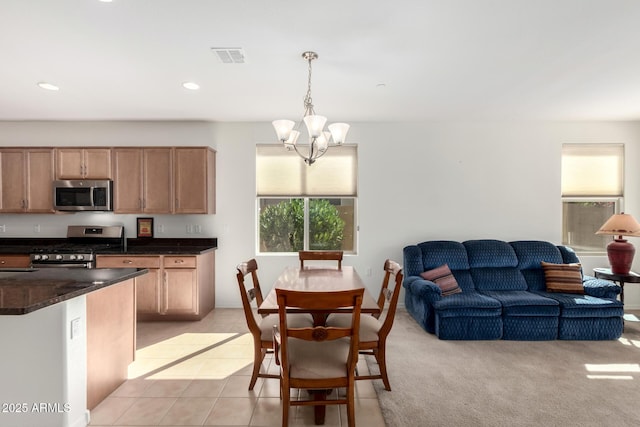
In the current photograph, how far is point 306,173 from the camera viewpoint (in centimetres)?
480

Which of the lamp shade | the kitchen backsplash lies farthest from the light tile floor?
the lamp shade

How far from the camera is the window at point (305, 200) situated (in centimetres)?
480

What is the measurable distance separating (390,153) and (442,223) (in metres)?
1.24

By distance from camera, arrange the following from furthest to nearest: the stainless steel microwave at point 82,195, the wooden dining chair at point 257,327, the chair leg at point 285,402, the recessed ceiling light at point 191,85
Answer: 1. the stainless steel microwave at point 82,195
2. the recessed ceiling light at point 191,85
3. the wooden dining chair at point 257,327
4. the chair leg at point 285,402

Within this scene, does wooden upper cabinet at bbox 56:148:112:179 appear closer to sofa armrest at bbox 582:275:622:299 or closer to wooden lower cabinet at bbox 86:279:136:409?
wooden lower cabinet at bbox 86:279:136:409

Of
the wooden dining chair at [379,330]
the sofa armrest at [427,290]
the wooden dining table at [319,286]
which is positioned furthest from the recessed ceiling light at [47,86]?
the sofa armrest at [427,290]

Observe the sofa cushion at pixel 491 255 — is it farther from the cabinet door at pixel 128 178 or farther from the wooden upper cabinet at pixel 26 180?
the wooden upper cabinet at pixel 26 180

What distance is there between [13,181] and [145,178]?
5.76 ft

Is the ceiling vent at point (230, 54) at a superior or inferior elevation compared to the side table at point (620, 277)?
superior

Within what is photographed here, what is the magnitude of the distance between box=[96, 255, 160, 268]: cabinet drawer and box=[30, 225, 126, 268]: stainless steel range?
88mm

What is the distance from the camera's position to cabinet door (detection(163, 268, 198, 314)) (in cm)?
412

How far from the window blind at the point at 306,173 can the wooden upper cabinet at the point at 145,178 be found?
3.97 feet

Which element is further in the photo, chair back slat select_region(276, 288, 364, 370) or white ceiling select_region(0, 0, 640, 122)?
white ceiling select_region(0, 0, 640, 122)

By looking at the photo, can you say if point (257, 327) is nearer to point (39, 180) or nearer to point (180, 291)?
point (180, 291)
